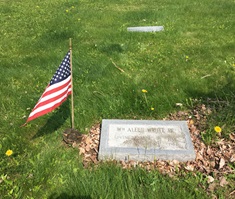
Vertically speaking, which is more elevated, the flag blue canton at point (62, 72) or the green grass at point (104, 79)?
the flag blue canton at point (62, 72)

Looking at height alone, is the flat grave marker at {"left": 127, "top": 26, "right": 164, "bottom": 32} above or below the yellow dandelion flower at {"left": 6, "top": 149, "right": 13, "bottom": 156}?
below

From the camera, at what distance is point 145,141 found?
11.3 feet

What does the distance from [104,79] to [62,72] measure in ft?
6.76

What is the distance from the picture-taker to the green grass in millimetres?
3031

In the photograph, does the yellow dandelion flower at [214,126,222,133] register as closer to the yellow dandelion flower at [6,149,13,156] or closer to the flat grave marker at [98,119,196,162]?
the flat grave marker at [98,119,196,162]

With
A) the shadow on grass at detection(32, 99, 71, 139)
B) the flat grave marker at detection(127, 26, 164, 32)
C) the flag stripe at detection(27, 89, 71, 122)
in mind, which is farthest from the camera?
the flat grave marker at detection(127, 26, 164, 32)

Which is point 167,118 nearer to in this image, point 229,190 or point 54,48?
point 229,190

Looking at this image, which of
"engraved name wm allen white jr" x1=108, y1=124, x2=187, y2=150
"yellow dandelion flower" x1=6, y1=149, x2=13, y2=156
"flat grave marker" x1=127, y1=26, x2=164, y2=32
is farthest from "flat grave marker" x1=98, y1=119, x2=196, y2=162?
"flat grave marker" x1=127, y1=26, x2=164, y2=32

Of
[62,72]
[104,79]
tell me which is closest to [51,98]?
[62,72]

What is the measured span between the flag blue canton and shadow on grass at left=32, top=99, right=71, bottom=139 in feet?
3.49

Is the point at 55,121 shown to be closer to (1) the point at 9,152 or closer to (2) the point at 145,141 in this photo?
(1) the point at 9,152

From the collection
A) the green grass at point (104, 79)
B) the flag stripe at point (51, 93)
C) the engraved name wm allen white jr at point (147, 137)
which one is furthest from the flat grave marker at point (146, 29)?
the flag stripe at point (51, 93)

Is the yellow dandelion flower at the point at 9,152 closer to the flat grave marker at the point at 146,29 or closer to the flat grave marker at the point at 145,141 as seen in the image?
the flat grave marker at the point at 145,141

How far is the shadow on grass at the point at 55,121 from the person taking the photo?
393 centimetres
